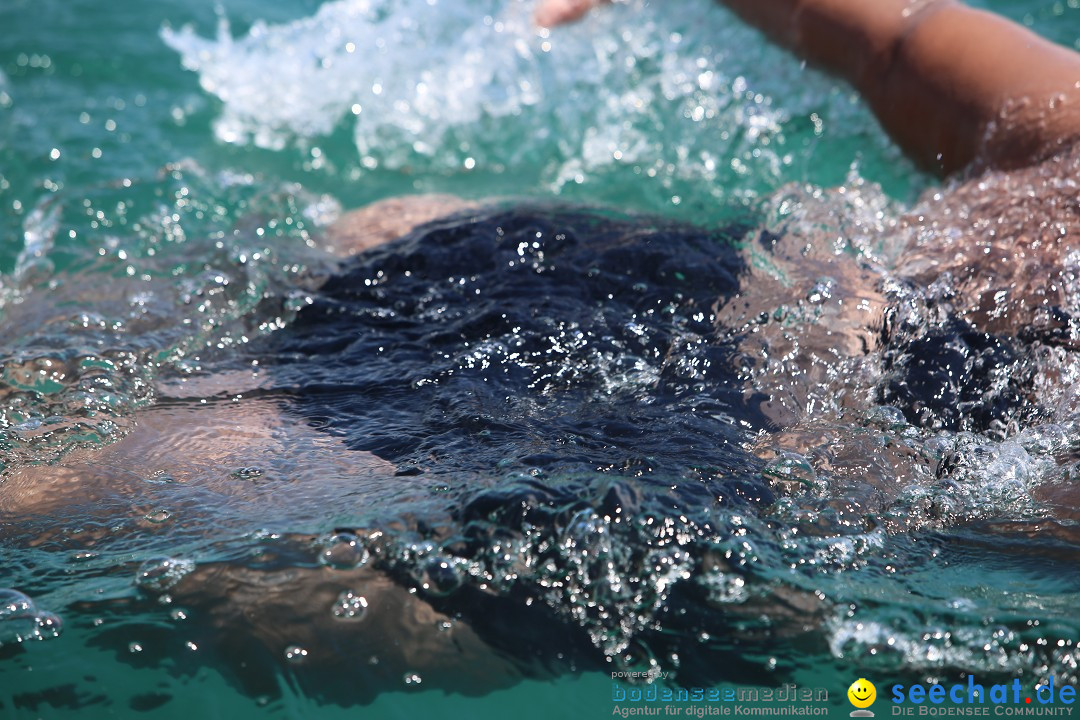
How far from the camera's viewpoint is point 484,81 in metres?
3.59

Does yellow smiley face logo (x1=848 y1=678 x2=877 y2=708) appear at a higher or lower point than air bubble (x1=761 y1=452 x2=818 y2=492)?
lower

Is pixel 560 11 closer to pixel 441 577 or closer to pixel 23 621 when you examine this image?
pixel 441 577

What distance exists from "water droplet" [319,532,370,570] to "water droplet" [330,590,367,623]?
0.13 feet

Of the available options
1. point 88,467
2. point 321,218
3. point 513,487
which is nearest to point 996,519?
point 513,487

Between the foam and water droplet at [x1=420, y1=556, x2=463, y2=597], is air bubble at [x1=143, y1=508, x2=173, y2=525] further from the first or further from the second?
the foam

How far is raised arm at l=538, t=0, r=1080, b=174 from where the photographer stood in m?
2.05

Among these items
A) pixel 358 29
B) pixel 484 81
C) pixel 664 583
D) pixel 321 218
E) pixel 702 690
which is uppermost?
pixel 358 29

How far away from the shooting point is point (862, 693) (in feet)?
4.30

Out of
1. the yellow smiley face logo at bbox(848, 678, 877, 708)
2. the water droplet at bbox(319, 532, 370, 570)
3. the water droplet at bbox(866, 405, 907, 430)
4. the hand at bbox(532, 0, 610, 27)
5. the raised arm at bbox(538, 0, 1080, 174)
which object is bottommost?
the yellow smiley face logo at bbox(848, 678, 877, 708)

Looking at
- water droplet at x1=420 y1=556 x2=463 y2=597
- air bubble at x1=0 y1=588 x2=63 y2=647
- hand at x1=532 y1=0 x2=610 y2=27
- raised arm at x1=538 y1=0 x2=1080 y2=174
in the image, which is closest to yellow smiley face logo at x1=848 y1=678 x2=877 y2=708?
water droplet at x1=420 y1=556 x2=463 y2=597

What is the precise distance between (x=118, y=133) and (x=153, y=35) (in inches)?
34.0

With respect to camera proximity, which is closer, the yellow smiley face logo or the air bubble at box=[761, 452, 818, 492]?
the yellow smiley face logo

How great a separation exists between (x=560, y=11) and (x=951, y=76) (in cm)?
173

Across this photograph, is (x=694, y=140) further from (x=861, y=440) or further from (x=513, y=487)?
(x=513, y=487)
